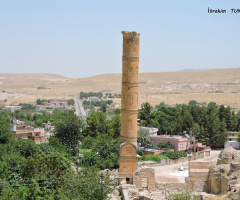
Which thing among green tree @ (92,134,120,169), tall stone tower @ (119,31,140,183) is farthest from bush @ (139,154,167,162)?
tall stone tower @ (119,31,140,183)

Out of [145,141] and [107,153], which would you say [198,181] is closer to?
[107,153]

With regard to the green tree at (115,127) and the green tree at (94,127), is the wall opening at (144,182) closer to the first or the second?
the green tree at (115,127)

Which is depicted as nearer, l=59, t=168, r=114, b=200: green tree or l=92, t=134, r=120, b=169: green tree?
l=59, t=168, r=114, b=200: green tree

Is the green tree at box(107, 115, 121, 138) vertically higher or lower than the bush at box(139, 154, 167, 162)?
higher

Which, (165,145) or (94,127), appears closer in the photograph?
(165,145)

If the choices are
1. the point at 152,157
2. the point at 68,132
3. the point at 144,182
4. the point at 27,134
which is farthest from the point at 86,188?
the point at 27,134

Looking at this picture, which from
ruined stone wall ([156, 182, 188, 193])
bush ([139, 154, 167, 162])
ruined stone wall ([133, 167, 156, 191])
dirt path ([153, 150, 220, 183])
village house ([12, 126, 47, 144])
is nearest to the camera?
ruined stone wall ([156, 182, 188, 193])

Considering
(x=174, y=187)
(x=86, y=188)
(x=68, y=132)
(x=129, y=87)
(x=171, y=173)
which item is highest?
(x=129, y=87)

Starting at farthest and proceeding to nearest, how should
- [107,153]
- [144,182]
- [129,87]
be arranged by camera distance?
[107,153], [129,87], [144,182]

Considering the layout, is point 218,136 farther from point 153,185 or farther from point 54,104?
point 54,104

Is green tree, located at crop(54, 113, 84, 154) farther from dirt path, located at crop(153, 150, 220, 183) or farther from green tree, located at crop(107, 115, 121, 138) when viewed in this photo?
dirt path, located at crop(153, 150, 220, 183)

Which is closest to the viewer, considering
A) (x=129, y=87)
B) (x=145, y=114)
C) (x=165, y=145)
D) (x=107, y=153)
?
(x=129, y=87)

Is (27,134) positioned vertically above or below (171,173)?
above

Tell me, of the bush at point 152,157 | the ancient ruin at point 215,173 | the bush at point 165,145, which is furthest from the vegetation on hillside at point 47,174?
the bush at point 165,145
